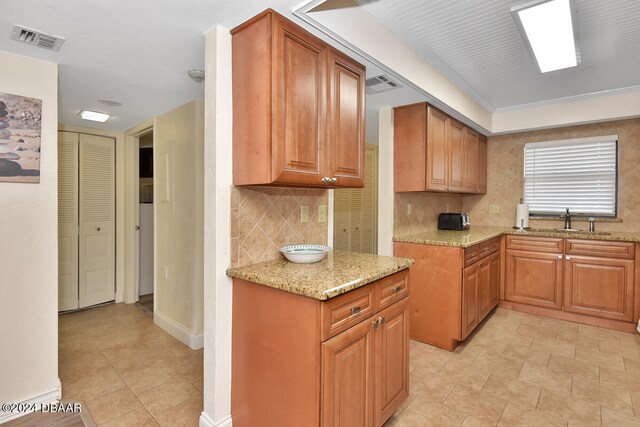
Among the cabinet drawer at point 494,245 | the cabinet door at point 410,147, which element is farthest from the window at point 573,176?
the cabinet door at point 410,147

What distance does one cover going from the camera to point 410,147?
3143 millimetres

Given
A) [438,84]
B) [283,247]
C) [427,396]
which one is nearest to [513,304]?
[427,396]

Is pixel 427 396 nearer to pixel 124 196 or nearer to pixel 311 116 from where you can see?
pixel 311 116

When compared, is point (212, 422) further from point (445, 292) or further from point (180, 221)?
point (445, 292)

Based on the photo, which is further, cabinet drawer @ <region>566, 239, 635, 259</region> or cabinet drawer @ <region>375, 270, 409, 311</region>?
cabinet drawer @ <region>566, 239, 635, 259</region>

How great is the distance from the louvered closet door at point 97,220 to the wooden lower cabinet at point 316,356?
3082 mm

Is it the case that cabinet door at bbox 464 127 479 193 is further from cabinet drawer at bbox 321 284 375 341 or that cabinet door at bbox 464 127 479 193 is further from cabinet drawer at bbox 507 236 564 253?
cabinet drawer at bbox 321 284 375 341

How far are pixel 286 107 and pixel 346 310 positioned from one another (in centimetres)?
100

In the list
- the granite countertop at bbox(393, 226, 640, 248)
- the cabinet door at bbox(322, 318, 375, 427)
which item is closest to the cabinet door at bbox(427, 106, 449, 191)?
the granite countertop at bbox(393, 226, 640, 248)

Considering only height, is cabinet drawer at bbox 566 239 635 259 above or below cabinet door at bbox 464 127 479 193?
below

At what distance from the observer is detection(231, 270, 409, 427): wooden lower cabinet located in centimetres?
142

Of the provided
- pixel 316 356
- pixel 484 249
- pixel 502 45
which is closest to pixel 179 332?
pixel 316 356

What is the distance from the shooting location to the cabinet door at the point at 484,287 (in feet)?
10.6

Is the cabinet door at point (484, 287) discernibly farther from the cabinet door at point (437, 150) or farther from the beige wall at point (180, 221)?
the beige wall at point (180, 221)
